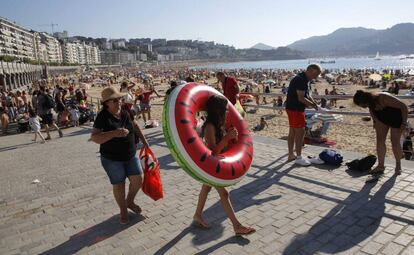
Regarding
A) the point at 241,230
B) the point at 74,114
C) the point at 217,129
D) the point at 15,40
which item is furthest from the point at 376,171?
the point at 15,40

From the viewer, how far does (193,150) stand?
330 cm

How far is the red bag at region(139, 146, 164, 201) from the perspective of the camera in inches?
170

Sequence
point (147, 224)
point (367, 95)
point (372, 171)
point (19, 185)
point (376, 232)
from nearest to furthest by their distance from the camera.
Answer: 1. point (376, 232)
2. point (147, 224)
3. point (367, 95)
4. point (372, 171)
5. point (19, 185)

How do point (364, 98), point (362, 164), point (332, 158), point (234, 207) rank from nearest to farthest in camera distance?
1. point (234, 207)
2. point (364, 98)
3. point (362, 164)
4. point (332, 158)

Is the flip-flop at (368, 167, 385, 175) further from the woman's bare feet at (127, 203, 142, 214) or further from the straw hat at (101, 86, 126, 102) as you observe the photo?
the straw hat at (101, 86, 126, 102)

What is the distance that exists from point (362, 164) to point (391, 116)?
0.97m

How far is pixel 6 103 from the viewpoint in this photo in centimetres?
1562

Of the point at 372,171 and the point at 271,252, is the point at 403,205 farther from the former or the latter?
the point at 271,252

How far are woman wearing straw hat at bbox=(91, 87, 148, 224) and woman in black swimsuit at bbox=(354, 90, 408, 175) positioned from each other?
3.05 meters

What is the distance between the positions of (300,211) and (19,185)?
482cm

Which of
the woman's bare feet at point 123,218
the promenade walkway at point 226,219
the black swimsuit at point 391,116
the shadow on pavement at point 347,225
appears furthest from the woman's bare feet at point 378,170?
the woman's bare feet at point 123,218

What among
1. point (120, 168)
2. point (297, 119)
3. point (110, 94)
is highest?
point (110, 94)

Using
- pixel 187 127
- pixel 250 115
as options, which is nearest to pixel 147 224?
pixel 187 127

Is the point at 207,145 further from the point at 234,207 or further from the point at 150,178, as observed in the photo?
the point at 234,207
